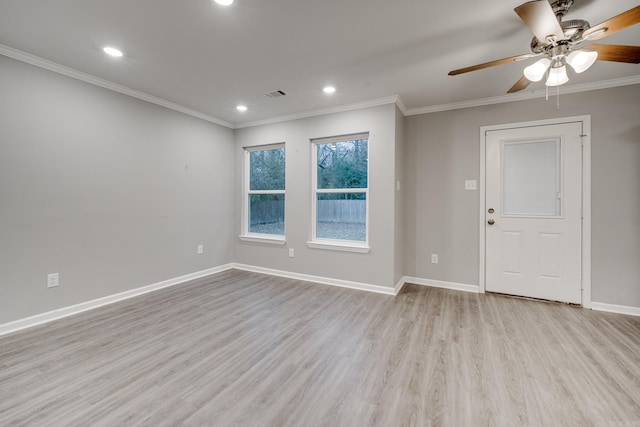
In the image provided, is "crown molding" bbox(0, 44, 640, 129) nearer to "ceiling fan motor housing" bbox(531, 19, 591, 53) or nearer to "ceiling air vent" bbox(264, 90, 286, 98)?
"ceiling air vent" bbox(264, 90, 286, 98)

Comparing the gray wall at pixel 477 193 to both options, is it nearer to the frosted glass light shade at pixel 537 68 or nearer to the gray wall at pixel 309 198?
the gray wall at pixel 309 198

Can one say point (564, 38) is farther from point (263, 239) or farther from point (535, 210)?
point (263, 239)

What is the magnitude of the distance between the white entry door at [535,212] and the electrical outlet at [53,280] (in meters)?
4.91

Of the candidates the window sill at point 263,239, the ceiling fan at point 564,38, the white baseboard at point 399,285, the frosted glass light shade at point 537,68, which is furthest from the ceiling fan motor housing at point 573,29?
the window sill at point 263,239

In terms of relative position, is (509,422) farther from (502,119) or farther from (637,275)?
(502,119)

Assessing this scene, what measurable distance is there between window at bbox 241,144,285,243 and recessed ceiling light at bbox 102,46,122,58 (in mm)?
2305

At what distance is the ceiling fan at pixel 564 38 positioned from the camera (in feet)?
4.88

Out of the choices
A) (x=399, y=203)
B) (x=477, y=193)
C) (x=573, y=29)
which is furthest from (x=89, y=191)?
(x=477, y=193)

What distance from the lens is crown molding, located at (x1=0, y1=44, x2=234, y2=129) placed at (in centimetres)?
251

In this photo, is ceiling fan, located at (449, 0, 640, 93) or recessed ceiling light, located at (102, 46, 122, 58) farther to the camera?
recessed ceiling light, located at (102, 46, 122, 58)

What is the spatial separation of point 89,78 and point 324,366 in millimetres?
3732

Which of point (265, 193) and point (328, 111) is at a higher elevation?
point (328, 111)

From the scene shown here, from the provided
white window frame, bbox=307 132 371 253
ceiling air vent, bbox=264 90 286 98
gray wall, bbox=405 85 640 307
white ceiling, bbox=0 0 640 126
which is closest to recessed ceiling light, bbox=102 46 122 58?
white ceiling, bbox=0 0 640 126

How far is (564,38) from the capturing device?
174cm
